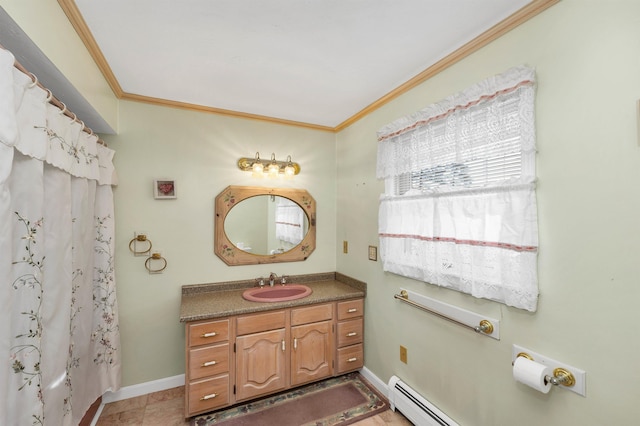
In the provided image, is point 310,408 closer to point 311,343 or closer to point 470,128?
point 311,343

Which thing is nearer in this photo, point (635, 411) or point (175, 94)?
point (635, 411)

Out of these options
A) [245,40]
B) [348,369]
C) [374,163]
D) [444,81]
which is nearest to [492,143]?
[444,81]

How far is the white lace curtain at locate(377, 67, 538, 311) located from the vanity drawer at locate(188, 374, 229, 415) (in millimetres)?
1531

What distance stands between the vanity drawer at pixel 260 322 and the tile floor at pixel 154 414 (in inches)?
29.2

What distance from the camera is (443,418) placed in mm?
1723

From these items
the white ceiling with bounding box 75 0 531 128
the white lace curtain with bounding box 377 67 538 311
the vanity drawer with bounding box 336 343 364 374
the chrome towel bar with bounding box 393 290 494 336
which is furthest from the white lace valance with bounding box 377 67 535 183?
→ the vanity drawer with bounding box 336 343 364 374

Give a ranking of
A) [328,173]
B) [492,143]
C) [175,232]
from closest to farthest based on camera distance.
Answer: [492,143], [175,232], [328,173]

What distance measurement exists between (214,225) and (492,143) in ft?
7.24

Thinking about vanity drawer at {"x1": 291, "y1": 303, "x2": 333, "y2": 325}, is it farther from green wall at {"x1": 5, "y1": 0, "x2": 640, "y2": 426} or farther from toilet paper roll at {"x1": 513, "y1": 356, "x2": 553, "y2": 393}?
toilet paper roll at {"x1": 513, "y1": 356, "x2": 553, "y2": 393}

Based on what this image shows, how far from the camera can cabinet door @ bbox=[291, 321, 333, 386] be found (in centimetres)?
227

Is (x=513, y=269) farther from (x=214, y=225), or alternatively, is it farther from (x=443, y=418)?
(x=214, y=225)

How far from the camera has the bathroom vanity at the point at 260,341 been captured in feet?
6.50

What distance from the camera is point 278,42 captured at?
5.26 feet

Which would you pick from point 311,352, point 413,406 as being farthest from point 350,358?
point 413,406
